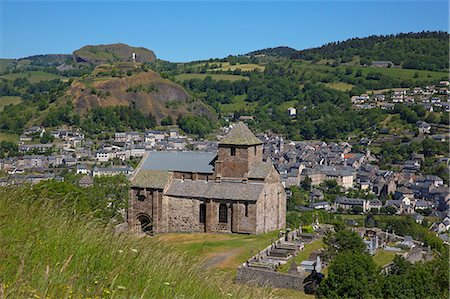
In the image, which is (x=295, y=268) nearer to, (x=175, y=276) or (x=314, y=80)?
(x=175, y=276)

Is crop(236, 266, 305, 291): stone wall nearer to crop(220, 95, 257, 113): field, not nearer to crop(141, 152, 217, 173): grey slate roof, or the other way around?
crop(141, 152, 217, 173): grey slate roof

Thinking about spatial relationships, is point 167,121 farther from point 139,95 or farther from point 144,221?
point 144,221

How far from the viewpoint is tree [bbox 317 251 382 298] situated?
62.5ft

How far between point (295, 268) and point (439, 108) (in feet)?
362

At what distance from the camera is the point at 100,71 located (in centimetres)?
13450

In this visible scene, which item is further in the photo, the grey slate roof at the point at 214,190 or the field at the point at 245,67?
the field at the point at 245,67

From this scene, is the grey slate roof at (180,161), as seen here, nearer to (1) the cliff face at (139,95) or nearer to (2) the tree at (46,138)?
(2) the tree at (46,138)

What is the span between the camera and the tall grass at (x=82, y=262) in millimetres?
5301

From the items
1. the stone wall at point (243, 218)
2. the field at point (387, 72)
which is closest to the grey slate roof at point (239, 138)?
the stone wall at point (243, 218)

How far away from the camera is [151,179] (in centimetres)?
2759

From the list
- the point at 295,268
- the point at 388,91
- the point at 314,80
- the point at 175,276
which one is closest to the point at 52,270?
the point at 175,276

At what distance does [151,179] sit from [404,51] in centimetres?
16034

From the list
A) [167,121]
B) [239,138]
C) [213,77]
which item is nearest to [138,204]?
[239,138]

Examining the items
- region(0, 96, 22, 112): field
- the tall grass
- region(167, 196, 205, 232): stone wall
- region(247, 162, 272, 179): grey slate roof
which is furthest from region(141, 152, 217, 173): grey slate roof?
region(0, 96, 22, 112): field
